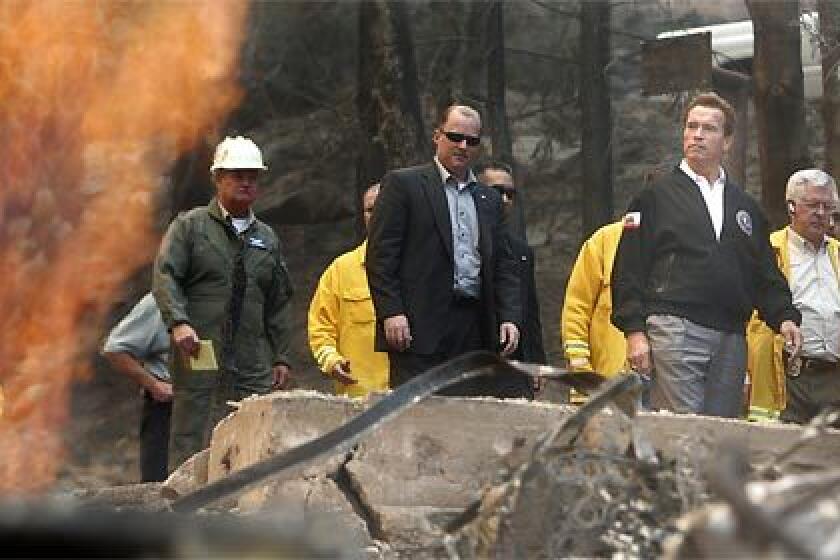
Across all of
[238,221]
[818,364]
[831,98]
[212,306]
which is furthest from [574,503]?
[831,98]

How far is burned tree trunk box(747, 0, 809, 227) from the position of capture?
11414 millimetres

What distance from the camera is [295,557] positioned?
165cm

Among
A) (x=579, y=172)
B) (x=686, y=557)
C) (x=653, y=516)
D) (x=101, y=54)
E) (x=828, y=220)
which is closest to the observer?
(x=686, y=557)

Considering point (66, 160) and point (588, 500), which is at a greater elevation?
point (66, 160)

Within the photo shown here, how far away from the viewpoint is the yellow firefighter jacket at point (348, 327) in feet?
28.9

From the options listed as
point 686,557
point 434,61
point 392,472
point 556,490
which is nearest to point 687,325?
point 392,472

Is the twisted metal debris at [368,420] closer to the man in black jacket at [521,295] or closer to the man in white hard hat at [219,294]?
the man in black jacket at [521,295]

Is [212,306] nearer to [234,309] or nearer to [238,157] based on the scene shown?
[234,309]

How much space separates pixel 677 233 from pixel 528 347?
52.2 inches

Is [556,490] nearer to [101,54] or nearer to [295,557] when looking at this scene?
[295,557]

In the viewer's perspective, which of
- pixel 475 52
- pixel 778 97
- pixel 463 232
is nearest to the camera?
pixel 463 232

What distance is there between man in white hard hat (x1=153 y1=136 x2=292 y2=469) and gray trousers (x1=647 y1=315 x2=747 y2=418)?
2.22 meters

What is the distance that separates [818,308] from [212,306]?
9.56 feet

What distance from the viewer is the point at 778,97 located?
1148 centimetres
